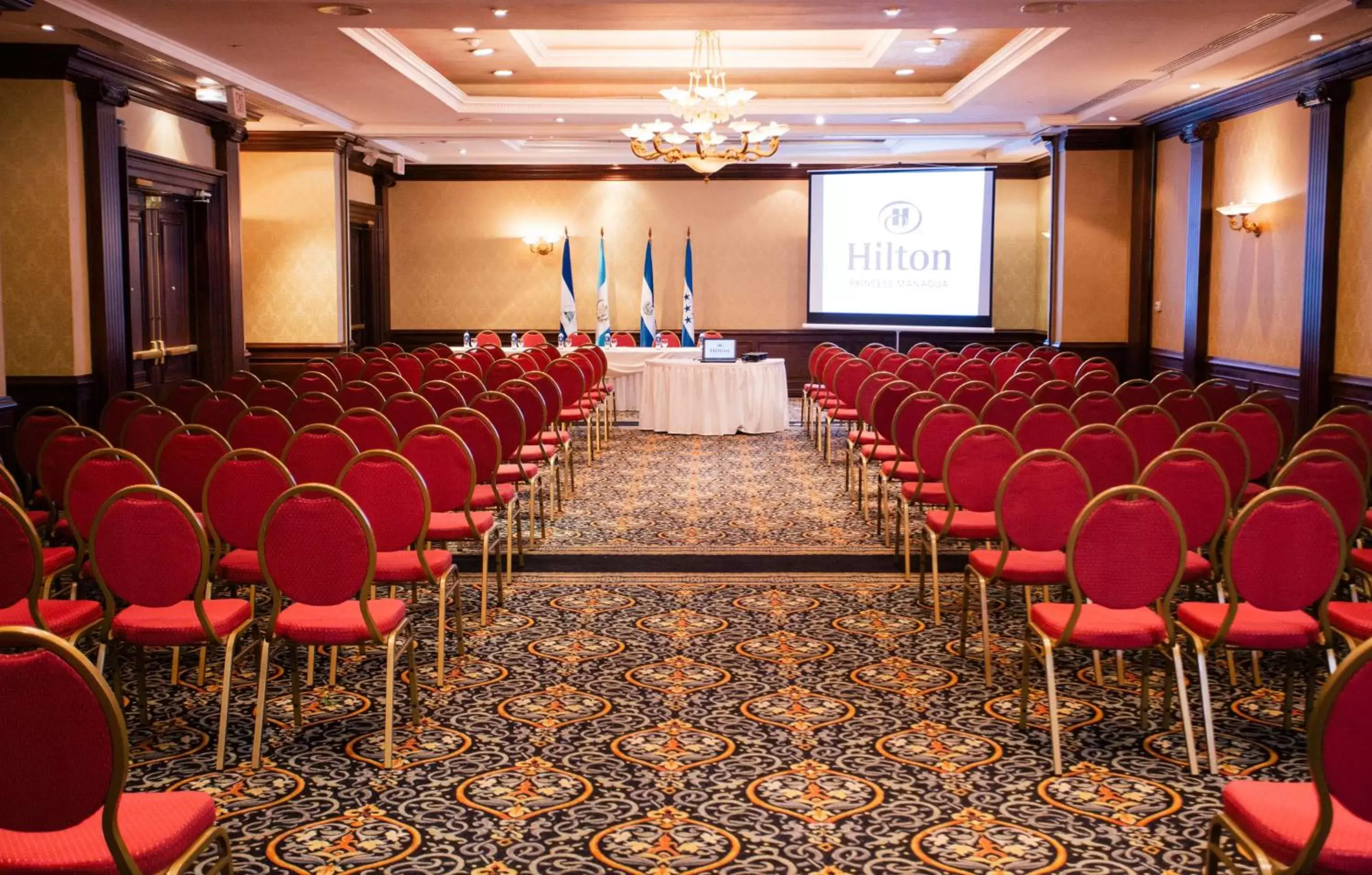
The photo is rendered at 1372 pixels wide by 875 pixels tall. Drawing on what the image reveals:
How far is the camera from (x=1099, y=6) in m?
8.70

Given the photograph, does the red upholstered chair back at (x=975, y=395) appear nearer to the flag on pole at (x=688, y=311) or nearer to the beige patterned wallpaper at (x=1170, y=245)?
the beige patterned wallpaper at (x=1170, y=245)

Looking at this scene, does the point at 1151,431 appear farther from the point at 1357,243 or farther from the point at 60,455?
the point at 60,455

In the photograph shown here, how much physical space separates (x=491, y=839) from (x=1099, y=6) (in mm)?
7221

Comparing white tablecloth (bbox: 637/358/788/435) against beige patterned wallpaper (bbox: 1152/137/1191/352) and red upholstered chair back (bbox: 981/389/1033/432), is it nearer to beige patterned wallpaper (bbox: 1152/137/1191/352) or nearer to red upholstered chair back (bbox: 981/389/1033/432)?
beige patterned wallpaper (bbox: 1152/137/1191/352)

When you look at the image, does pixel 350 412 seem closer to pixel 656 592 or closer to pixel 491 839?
pixel 656 592

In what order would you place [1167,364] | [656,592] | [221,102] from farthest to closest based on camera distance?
[1167,364]
[221,102]
[656,592]

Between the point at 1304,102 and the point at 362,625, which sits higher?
the point at 1304,102

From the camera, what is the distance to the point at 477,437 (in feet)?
24.0

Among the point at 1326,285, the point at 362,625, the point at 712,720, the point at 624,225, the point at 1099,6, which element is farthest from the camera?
the point at 624,225

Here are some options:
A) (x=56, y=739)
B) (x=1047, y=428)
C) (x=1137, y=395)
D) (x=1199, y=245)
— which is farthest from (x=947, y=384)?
(x=56, y=739)

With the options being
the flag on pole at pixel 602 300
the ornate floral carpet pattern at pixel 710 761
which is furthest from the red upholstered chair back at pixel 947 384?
the flag on pole at pixel 602 300

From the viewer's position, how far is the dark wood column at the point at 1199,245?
13383 millimetres

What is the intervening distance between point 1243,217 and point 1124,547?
9279 mm

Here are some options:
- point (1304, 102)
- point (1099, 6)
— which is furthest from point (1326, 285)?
point (1099, 6)
